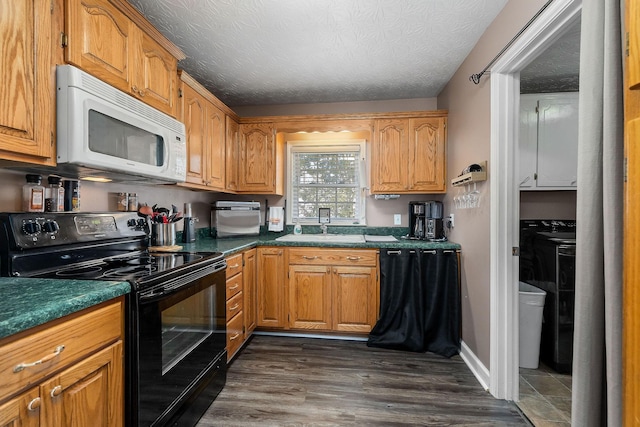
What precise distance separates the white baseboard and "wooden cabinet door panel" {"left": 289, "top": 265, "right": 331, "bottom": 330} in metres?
1.15

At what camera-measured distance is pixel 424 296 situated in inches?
99.7

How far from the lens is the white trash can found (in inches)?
83.6

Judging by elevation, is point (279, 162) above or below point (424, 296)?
above

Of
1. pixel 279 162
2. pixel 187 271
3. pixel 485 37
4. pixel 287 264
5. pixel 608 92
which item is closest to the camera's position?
pixel 608 92

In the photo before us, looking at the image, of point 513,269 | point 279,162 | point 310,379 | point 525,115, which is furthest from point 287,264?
point 525,115

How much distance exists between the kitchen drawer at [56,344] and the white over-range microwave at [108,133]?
2.26ft

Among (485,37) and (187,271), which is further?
(485,37)

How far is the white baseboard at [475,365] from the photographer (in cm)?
196

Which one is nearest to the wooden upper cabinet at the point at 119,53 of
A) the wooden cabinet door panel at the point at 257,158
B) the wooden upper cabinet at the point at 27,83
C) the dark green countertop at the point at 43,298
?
the wooden upper cabinet at the point at 27,83

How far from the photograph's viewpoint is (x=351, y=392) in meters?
1.91

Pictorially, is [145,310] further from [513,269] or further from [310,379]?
[513,269]

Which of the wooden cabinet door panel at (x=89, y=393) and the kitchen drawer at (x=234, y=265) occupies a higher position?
the kitchen drawer at (x=234, y=265)

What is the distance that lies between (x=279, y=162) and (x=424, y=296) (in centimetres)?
205

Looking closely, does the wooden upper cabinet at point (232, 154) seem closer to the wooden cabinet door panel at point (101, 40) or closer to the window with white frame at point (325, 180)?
the window with white frame at point (325, 180)
